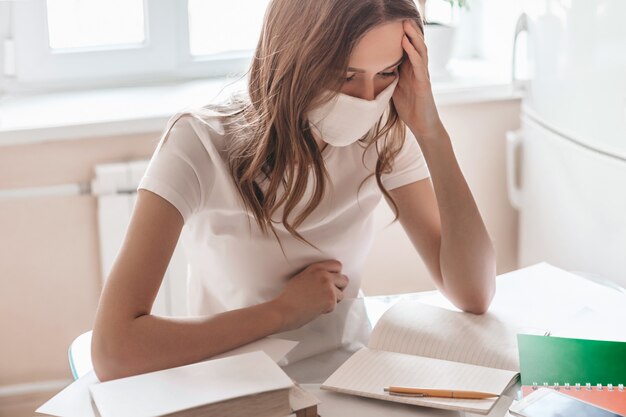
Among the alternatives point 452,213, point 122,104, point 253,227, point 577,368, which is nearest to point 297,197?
point 253,227

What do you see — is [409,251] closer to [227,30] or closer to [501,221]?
[501,221]

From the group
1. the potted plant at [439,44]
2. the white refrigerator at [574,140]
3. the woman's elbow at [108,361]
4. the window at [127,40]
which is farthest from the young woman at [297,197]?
the window at [127,40]

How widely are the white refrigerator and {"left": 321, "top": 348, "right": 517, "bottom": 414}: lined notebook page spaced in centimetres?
47

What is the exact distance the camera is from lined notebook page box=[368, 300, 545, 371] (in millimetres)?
1122

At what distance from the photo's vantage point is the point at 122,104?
2121 millimetres

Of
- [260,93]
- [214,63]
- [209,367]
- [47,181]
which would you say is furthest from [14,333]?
[209,367]

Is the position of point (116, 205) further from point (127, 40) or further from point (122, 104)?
point (127, 40)

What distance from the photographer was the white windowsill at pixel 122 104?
1.98 m

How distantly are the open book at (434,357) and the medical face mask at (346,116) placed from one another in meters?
0.25

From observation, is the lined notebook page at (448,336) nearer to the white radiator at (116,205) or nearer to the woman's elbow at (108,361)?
the woman's elbow at (108,361)

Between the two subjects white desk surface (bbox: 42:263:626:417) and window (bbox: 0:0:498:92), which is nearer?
white desk surface (bbox: 42:263:626:417)

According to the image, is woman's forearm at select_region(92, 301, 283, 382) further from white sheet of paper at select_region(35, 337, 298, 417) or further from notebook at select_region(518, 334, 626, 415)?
notebook at select_region(518, 334, 626, 415)

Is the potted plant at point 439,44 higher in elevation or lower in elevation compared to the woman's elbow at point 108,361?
higher

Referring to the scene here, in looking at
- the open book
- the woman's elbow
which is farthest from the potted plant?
→ the woman's elbow
